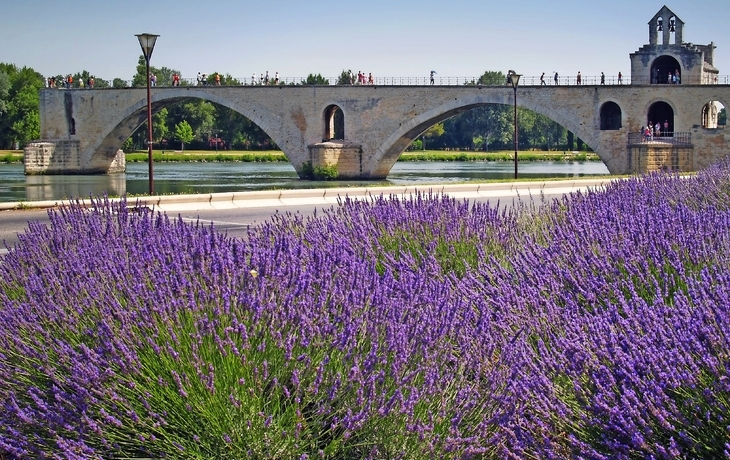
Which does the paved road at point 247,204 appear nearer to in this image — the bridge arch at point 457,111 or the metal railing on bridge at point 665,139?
the metal railing on bridge at point 665,139

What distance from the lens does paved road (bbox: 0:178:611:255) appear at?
1458cm

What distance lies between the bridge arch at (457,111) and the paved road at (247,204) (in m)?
23.5

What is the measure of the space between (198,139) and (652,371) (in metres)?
85.3

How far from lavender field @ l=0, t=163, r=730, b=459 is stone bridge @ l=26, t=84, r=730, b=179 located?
4022 centimetres

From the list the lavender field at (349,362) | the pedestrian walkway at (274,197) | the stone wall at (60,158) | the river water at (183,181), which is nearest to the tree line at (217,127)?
the stone wall at (60,158)

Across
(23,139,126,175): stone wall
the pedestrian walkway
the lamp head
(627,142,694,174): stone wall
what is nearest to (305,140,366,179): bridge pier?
(627,142,694,174): stone wall

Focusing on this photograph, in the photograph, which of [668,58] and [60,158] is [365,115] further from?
[60,158]

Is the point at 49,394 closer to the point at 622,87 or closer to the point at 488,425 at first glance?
the point at 488,425

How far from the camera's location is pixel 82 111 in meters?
58.8

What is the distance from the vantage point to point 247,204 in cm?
1845

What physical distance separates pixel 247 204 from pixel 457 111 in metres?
33.9

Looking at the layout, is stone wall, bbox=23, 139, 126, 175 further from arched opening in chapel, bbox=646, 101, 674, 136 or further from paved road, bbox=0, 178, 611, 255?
paved road, bbox=0, 178, 611, 255

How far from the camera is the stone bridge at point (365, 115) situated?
44.8m

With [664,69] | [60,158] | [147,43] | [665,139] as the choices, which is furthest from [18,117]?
[147,43]
